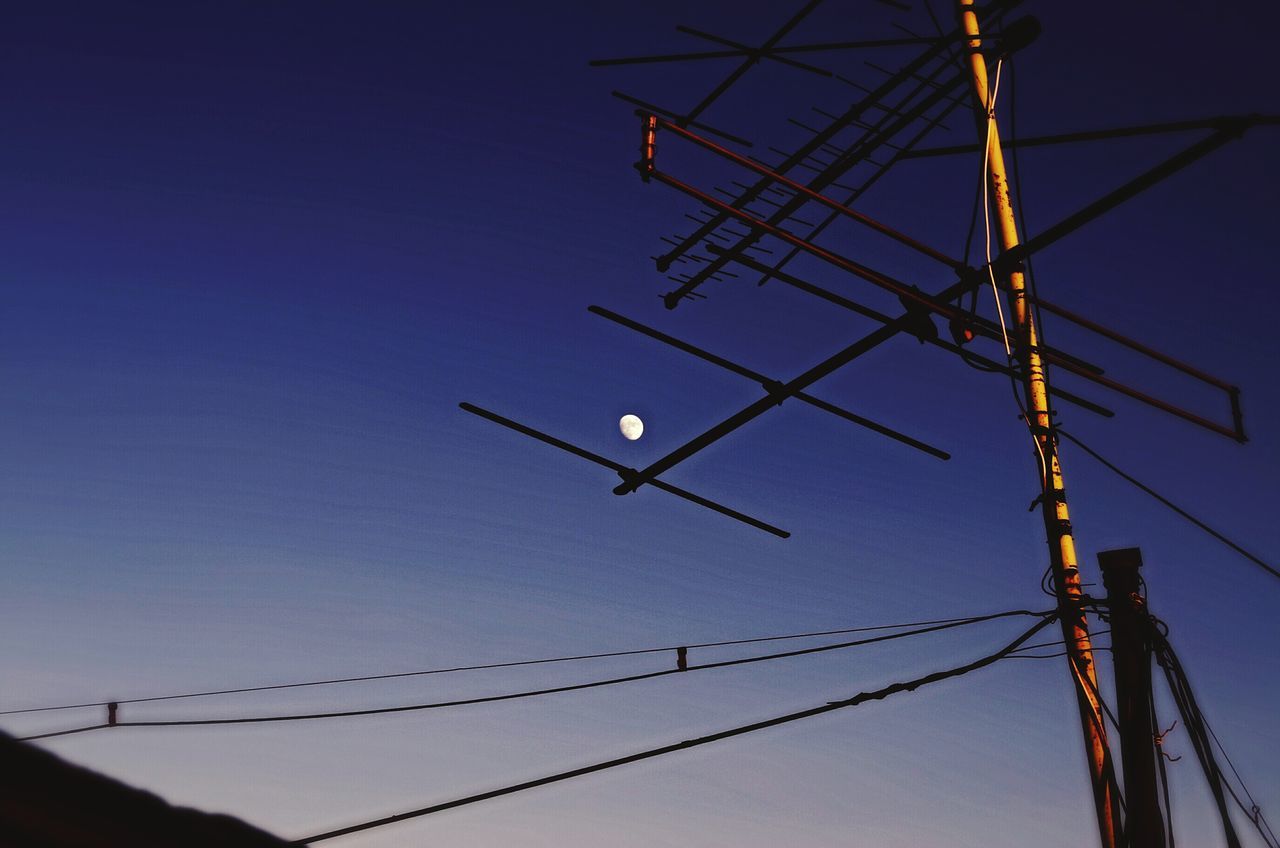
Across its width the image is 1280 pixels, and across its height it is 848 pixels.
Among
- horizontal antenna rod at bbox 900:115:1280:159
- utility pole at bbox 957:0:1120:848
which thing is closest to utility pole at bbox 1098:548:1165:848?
utility pole at bbox 957:0:1120:848

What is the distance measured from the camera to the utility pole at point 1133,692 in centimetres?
779

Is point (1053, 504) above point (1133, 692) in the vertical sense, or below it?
above

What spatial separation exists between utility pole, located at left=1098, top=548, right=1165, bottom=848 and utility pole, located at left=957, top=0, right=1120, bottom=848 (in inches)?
8.4

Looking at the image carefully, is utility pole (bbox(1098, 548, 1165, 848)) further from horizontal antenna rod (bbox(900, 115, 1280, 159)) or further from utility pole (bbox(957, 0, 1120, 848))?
horizontal antenna rod (bbox(900, 115, 1280, 159))

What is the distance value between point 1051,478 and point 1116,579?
1068 mm

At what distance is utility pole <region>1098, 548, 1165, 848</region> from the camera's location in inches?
307

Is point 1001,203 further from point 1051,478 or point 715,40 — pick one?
point 715,40

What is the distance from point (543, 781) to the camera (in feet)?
29.8

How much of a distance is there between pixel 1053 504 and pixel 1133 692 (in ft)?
5.71

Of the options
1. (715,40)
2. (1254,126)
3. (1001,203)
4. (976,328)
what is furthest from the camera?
(715,40)

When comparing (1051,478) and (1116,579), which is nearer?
(1116,579)

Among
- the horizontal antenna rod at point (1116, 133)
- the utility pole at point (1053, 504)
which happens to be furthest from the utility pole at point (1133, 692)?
the horizontal antenna rod at point (1116, 133)

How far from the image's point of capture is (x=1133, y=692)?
828 centimetres

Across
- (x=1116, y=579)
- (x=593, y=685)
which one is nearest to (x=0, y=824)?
(x=593, y=685)
